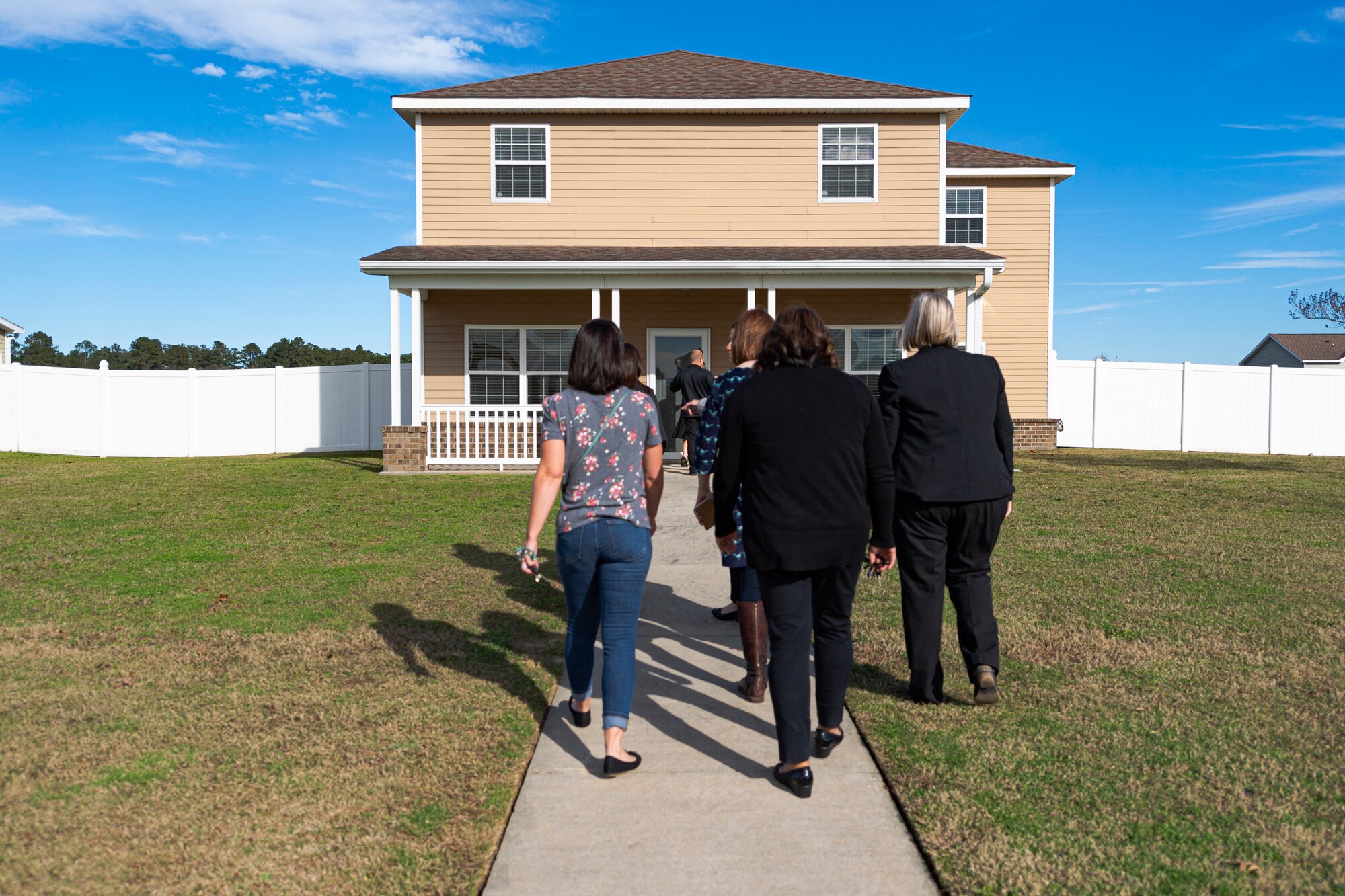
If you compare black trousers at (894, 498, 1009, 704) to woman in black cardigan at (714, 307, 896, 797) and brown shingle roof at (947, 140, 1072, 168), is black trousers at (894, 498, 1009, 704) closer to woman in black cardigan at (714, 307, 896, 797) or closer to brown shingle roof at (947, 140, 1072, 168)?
woman in black cardigan at (714, 307, 896, 797)

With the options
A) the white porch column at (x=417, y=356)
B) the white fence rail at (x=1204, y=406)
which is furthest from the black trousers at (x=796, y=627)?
the white fence rail at (x=1204, y=406)

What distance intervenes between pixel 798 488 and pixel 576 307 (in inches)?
562

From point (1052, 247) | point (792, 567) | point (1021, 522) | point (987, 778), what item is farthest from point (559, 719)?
point (1052, 247)

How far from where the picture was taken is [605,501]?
3.60 m

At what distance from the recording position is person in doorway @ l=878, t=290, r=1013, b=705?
4.11 m

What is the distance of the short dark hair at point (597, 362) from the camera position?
12.0ft

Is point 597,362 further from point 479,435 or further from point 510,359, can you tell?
point 510,359

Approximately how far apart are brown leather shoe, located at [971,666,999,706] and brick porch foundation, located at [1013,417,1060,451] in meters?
16.1

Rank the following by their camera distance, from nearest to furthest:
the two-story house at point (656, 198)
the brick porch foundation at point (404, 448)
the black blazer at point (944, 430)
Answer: the black blazer at point (944, 430), the brick porch foundation at point (404, 448), the two-story house at point (656, 198)

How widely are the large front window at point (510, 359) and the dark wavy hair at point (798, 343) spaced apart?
13.8 meters

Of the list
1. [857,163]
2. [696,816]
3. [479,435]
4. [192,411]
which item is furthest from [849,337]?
[696,816]

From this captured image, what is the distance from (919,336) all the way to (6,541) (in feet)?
27.2

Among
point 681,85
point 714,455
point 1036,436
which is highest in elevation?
point 681,85

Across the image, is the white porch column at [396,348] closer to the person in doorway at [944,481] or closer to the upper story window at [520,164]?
the upper story window at [520,164]
